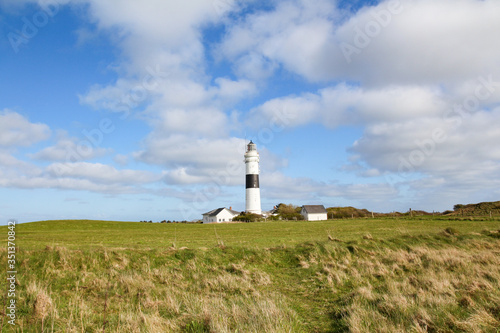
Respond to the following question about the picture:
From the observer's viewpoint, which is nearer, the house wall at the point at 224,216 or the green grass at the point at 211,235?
the green grass at the point at 211,235

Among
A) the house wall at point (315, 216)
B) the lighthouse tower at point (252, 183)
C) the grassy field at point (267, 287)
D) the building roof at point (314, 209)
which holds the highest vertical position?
the lighthouse tower at point (252, 183)

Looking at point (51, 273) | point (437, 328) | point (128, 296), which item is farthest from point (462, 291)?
point (51, 273)

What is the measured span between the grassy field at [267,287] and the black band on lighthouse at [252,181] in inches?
2535

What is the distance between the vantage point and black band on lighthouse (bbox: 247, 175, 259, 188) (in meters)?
86.5

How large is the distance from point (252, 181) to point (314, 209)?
1990 centimetres

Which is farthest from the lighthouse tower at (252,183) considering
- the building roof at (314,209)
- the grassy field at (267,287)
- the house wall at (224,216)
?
the grassy field at (267,287)

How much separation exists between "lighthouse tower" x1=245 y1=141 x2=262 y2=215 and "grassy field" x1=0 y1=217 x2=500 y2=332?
2540 inches

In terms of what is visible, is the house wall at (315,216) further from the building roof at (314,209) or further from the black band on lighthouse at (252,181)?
the black band on lighthouse at (252,181)

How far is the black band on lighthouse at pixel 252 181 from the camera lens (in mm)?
86500

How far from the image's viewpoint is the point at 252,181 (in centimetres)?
8650

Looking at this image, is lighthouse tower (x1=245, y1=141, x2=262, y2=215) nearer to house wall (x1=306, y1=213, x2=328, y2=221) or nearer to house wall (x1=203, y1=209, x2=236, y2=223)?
house wall (x1=203, y1=209, x2=236, y2=223)

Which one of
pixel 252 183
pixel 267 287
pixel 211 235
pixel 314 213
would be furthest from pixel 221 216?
pixel 267 287

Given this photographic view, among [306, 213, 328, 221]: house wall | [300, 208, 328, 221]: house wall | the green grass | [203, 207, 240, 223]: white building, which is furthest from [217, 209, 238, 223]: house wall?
the green grass

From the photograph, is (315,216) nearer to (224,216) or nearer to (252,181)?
(252,181)
